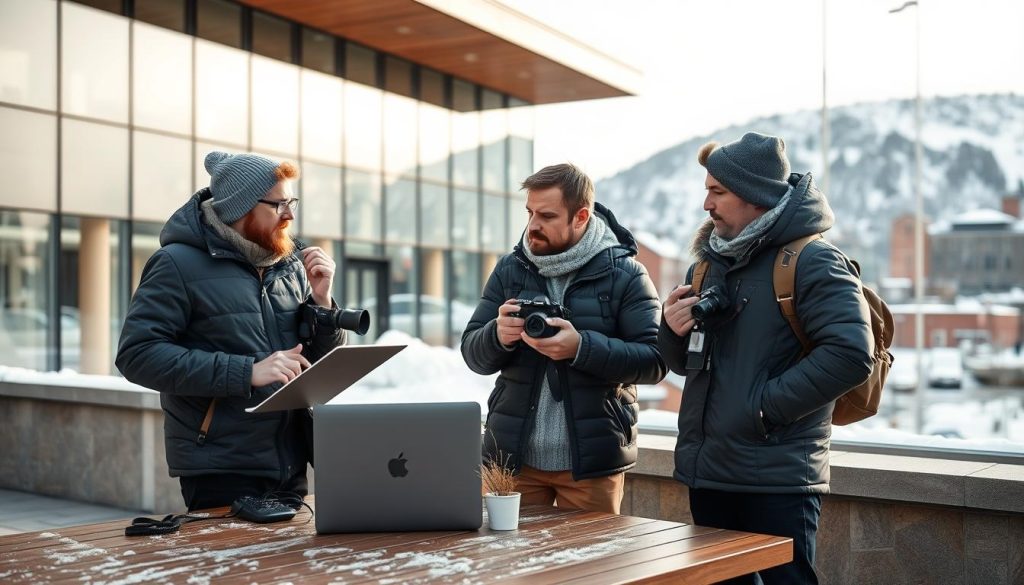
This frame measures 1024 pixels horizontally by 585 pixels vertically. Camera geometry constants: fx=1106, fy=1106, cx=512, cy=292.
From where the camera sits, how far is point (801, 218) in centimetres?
344

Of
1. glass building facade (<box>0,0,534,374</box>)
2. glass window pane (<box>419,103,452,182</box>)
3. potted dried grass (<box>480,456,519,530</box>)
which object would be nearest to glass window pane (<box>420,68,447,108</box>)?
glass building facade (<box>0,0,534,374</box>)

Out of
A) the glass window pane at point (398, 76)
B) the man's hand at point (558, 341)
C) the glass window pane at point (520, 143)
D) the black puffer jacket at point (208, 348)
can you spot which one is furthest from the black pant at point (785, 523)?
the glass window pane at point (520, 143)

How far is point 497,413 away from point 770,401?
100cm

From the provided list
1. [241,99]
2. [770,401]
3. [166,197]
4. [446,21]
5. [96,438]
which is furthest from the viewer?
[446,21]

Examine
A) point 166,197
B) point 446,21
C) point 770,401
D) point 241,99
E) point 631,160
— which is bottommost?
point 770,401

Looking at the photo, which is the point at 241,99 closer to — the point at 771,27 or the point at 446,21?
the point at 446,21

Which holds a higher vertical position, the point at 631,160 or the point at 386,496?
the point at 631,160

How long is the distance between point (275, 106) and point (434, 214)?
528 centimetres

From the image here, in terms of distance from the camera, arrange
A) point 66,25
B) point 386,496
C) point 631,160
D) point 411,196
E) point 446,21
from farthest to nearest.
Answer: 1. point 631,160
2. point 411,196
3. point 446,21
4. point 66,25
5. point 386,496

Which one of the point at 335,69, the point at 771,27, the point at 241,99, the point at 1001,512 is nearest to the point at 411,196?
the point at 335,69

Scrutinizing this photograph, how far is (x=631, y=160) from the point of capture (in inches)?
7820

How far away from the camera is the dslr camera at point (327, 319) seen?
11.3 feet

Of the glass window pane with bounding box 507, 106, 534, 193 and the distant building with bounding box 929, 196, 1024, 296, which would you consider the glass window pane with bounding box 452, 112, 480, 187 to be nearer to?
the glass window pane with bounding box 507, 106, 534, 193

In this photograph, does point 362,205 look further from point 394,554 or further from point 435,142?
point 394,554
